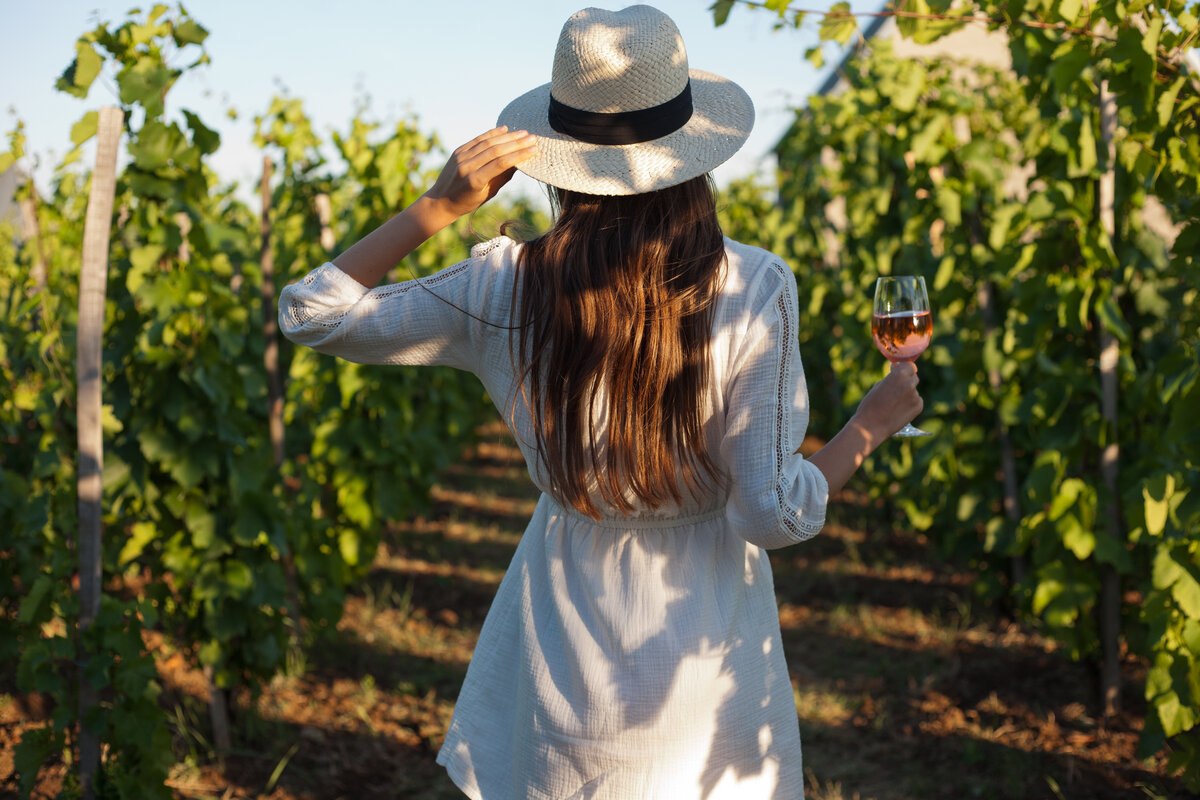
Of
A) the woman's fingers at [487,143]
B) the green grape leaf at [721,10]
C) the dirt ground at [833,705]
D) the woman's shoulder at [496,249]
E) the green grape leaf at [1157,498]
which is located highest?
the green grape leaf at [721,10]

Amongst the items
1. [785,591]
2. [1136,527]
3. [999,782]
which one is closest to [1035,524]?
[1136,527]

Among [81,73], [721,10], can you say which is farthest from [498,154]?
[81,73]

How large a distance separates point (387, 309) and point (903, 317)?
99cm

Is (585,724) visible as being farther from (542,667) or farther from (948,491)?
(948,491)

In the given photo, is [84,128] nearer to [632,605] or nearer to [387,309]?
[387,309]

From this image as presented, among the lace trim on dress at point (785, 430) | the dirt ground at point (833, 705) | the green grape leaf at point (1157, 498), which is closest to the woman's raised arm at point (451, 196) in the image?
the lace trim on dress at point (785, 430)

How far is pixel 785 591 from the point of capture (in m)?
5.47

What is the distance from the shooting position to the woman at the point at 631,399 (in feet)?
4.62

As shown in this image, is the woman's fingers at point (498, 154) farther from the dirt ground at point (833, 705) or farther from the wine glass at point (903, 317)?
the dirt ground at point (833, 705)

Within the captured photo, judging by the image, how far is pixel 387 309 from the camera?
5.00 feet

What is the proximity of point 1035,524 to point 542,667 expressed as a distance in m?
2.50

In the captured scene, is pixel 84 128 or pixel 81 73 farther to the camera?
pixel 81 73

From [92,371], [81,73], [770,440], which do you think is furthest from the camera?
[81,73]

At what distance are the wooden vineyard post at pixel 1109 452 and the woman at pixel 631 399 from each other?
2193 mm
